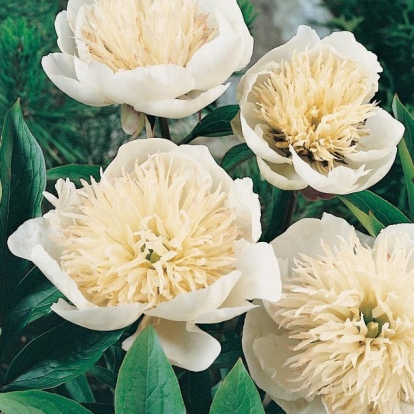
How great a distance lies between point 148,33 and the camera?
31cm

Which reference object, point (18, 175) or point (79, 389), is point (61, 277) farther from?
point (79, 389)

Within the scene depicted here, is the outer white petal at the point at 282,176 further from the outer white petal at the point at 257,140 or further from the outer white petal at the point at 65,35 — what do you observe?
the outer white petal at the point at 65,35

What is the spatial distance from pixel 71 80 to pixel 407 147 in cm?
20

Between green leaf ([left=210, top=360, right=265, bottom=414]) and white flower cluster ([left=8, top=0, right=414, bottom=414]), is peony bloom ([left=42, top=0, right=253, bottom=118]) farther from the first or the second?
green leaf ([left=210, top=360, right=265, bottom=414])

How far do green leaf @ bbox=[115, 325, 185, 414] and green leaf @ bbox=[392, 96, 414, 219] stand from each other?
7.5 inches

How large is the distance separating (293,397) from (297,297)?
5cm

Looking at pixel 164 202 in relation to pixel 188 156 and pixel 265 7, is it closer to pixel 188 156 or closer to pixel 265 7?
pixel 188 156

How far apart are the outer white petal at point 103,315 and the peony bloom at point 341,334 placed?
2.5 inches

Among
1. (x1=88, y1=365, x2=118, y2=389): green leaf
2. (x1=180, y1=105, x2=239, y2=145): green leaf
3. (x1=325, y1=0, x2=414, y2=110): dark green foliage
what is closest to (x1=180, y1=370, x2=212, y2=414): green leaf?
(x1=88, y1=365, x2=118, y2=389): green leaf

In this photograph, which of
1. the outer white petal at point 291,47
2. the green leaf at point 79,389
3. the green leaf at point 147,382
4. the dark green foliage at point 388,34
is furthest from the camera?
the dark green foliage at point 388,34

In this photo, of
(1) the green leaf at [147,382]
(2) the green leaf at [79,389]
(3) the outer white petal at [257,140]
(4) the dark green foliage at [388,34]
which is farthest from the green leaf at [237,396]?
(4) the dark green foliage at [388,34]

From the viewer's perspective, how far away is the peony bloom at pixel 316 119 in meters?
0.32

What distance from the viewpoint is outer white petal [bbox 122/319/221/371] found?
0.26 m

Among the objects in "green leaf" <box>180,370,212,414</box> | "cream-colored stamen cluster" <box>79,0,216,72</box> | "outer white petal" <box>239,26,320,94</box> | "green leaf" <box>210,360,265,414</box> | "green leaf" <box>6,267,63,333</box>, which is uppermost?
"cream-colored stamen cluster" <box>79,0,216,72</box>
